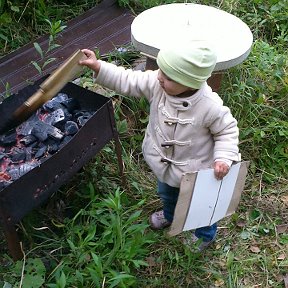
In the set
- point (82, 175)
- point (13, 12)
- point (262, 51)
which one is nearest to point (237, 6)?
point (262, 51)

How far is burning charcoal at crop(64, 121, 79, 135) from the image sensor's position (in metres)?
2.88

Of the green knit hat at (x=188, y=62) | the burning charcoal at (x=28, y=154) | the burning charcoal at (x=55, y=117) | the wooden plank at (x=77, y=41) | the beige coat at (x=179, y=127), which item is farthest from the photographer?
the wooden plank at (x=77, y=41)

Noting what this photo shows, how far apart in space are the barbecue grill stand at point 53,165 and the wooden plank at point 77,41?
3.01 ft

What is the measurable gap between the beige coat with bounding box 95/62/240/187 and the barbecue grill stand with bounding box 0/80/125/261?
12.2 inches

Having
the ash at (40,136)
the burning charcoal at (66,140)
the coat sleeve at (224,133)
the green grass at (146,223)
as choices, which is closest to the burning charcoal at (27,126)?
the ash at (40,136)

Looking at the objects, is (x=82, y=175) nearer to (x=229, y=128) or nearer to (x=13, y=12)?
(x=229, y=128)

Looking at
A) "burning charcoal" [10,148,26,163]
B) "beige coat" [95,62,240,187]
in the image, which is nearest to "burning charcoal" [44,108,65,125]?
"burning charcoal" [10,148,26,163]

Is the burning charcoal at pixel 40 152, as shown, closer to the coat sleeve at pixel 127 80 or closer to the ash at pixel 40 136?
the ash at pixel 40 136

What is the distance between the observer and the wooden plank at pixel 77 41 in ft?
13.1

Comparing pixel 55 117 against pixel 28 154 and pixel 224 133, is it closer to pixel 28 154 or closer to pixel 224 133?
pixel 28 154

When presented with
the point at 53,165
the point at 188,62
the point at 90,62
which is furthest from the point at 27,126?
the point at 188,62

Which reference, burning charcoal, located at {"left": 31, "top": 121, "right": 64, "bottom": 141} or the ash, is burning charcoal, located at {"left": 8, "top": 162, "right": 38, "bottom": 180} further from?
burning charcoal, located at {"left": 31, "top": 121, "right": 64, "bottom": 141}

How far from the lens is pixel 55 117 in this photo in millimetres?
2947

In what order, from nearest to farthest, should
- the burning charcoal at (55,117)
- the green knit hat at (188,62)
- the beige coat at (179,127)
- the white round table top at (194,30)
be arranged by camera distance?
1. the green knit hat at (188,62)
2. the beige coat at (179,127)
3. the burning charcoal at (55,117)
4. the white round table top at (194,30)
